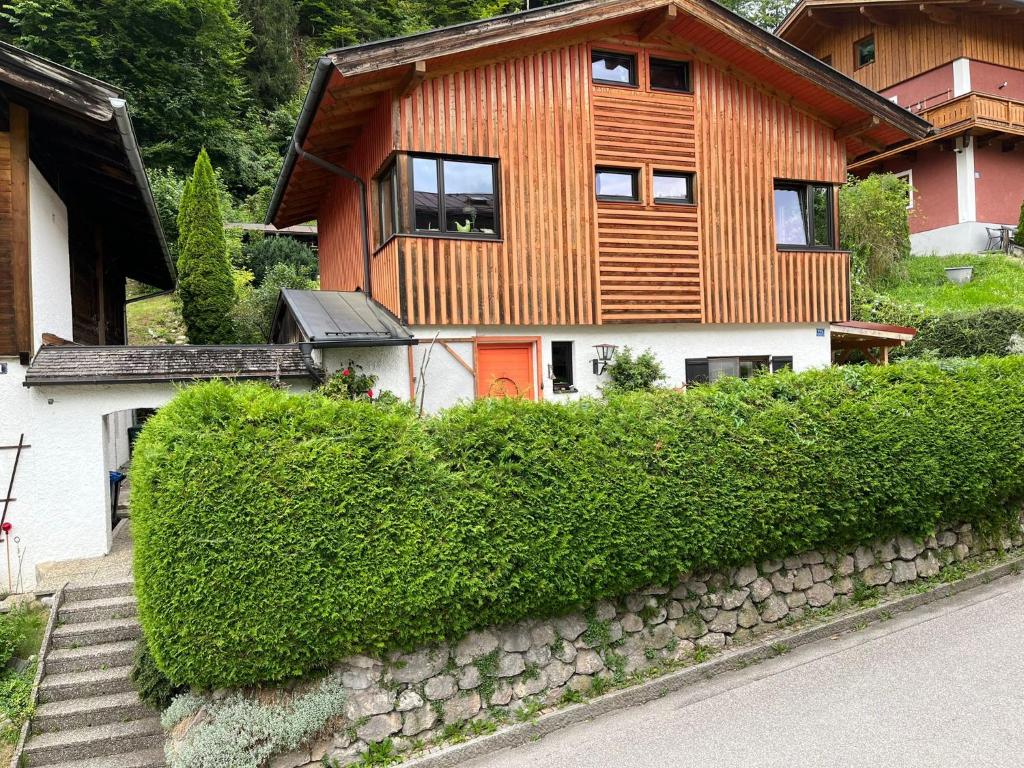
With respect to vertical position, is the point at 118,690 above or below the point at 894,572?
below

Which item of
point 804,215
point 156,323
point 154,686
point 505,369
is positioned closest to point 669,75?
point 804,215

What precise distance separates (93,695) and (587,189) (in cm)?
925

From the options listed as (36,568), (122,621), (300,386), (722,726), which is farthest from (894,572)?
(36,568)

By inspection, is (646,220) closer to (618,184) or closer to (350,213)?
(618,184)

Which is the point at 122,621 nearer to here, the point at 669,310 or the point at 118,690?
the point at 118,690

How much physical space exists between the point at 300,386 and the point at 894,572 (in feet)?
25.0

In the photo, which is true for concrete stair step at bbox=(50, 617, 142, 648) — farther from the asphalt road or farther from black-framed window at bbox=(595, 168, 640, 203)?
black-framed window at bbox=(595, 168, 640, 203)

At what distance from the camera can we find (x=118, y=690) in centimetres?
654

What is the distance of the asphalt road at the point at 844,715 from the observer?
5.01 m

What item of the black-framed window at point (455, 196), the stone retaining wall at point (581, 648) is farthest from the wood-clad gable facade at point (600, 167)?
the stone retaining wall at point (581, 648)

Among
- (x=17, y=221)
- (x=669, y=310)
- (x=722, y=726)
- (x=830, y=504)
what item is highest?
(x=17, y=221)

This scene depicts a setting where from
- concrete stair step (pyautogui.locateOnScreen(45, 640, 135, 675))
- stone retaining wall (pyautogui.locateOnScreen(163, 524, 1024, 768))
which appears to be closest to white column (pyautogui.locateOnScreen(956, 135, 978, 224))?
stone retaining wall (pyautogui.locateOnScreen(163, 524, 1024, 768))

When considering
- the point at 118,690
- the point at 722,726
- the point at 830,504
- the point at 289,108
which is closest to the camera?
the point at 722,726

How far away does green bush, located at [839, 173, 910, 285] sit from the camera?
19.4 meters
